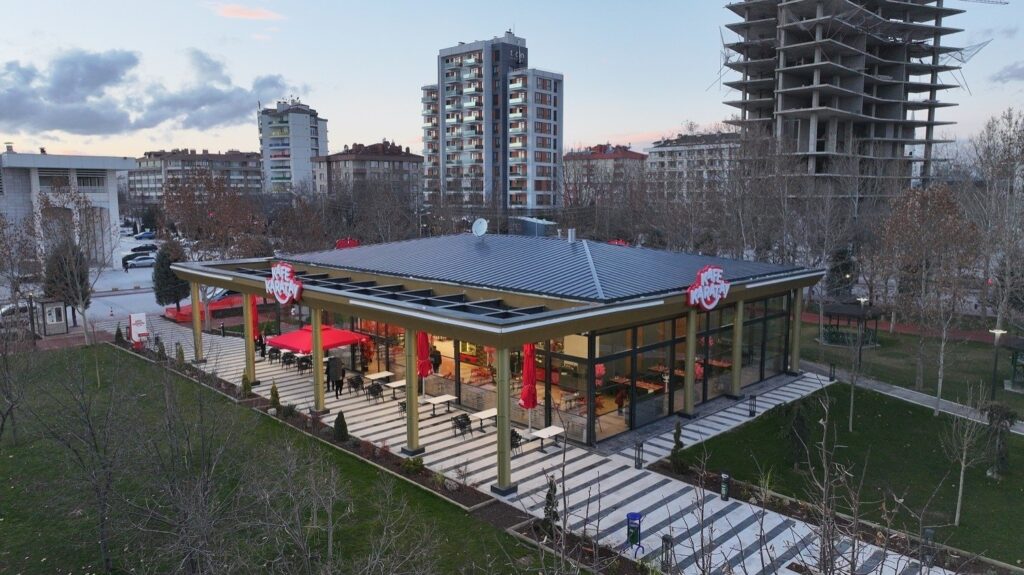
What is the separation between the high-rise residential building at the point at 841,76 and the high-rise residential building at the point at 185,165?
99086mm

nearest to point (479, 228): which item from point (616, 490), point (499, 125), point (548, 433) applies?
point (548, 433)

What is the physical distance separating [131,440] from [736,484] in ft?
47.0

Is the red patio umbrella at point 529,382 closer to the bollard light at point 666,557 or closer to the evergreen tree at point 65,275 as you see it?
the bollard light at point 666,557

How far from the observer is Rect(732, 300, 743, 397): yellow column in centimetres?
2491

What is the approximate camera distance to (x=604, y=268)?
22.9m

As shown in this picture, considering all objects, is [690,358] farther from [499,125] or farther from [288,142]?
[288,142]

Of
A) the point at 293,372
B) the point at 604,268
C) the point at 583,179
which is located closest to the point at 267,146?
the point at 583,179

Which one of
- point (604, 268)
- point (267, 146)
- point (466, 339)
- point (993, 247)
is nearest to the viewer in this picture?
point (466, 339)

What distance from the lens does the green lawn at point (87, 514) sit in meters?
13.8

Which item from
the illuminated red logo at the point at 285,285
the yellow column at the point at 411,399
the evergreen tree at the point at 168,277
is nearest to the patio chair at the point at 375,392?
the illuminated red logo at the point at 285,285

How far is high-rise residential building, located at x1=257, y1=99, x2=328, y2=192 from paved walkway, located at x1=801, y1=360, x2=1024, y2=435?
4587 inches

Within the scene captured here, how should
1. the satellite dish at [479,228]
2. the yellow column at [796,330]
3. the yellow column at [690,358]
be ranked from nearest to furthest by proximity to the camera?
the yellow column at [690,358]
the yellow column at [796,330]
the satellite dish at [479,228]

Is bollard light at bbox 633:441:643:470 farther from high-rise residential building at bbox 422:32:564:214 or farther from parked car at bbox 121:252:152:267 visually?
high-rise residential building at bbox 422:32:564:214

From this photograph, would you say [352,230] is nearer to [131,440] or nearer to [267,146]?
[131,440]
